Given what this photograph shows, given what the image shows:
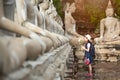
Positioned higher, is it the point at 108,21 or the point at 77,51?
the point at 108,21

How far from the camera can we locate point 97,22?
29.1 meters

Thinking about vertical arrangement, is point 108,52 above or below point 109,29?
below

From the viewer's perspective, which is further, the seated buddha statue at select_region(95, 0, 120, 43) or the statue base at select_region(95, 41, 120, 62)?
the seated buddha statue at select_region(95, 0, 120, 43)

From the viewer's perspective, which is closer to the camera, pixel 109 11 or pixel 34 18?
pixel 34 18

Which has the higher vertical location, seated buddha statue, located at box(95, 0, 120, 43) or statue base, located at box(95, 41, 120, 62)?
seated buddha statue, located at box(95, 0, 120, 43)

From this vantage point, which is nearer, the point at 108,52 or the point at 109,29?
the point at 108,52

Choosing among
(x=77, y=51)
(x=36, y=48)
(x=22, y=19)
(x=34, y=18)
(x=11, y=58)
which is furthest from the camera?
(x=77, y=51)

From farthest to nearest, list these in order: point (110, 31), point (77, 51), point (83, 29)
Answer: point (83, 29), point (110, 31), point (77, 51)

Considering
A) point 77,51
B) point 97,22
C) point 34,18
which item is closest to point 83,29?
point 97,22

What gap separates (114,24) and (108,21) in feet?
1.25

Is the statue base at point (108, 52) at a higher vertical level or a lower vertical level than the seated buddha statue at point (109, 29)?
lower

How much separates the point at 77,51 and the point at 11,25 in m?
16.1

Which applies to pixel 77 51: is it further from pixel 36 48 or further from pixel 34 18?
pixel 36 48

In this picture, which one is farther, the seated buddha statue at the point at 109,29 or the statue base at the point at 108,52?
the seated buddha statue at the point at 109,29
